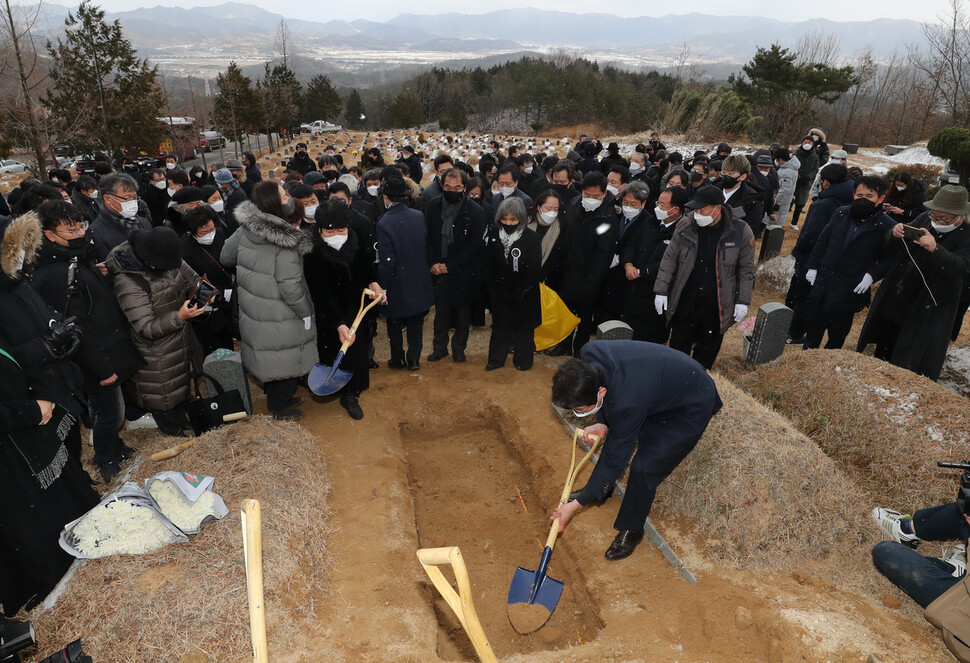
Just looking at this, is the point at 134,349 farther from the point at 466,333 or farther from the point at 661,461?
the point at 661,461

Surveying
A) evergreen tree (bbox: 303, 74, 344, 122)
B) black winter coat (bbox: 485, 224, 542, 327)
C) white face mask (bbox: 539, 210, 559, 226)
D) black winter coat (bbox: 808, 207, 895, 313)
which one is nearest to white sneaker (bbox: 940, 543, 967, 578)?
black winter coat (bbox: 808, 207, 895, 313)

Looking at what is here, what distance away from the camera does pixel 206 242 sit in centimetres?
512

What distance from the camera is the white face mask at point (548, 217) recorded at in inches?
231

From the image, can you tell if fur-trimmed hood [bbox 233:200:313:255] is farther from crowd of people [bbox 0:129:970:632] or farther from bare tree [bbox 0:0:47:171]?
bare tree [bbox 0:0:47:171]

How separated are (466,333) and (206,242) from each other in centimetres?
294

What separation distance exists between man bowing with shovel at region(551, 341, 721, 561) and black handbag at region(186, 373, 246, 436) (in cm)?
286

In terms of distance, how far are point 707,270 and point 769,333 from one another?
1453mm

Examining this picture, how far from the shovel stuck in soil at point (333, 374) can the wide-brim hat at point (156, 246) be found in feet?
4.70

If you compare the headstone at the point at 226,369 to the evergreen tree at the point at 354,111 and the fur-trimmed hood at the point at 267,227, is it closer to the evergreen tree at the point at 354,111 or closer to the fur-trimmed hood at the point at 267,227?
the fur-trimmed hood at the point at 267,227

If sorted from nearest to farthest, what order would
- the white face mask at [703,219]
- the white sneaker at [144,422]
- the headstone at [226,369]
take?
the headstone at [226,369], the white face mask at [703,219], the white sneaker at [144,422]

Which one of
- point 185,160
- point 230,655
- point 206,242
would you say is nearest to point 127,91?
point 185,160

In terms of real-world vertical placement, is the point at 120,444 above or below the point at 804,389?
below

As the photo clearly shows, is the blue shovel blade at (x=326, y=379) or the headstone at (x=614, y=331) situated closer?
the blue shovel blade at (x=326, y=379)

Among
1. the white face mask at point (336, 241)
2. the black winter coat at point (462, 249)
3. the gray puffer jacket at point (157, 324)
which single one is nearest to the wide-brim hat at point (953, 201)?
the black winter coat at point (462, 249)
